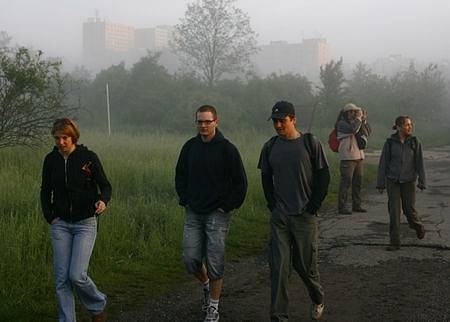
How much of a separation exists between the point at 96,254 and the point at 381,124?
3945 centimetres

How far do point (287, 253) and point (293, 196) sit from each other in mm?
489

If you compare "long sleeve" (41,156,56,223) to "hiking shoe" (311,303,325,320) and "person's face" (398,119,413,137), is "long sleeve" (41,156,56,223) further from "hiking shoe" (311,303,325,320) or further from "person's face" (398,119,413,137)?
"person's face" (398,119,413,137)

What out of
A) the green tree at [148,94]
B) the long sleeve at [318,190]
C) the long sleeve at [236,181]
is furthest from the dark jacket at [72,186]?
the green tree at [148,94]

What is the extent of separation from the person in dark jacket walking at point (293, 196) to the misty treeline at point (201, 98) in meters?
27.0

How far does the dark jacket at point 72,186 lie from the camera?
4.63 metres

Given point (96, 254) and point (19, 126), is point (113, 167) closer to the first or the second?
point (19, 126)

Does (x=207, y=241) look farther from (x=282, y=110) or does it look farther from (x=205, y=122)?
(x=282, y=110)

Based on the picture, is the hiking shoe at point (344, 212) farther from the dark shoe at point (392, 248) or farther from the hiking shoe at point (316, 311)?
the hiking shoe at point (316, 311)

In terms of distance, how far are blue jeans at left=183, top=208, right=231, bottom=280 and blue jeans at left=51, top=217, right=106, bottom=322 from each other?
895mm

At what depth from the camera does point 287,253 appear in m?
4.99

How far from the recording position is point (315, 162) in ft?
16.4

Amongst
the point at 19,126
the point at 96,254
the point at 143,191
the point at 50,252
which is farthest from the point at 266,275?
the point at 19,126

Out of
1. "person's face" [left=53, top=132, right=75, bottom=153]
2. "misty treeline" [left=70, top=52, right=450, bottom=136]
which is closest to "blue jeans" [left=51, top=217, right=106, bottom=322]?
"person's face" [left=53, top=132, right=75, bottom=153]

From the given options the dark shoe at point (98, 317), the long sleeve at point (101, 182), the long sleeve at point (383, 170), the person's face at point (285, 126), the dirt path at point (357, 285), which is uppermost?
the person's face at point (285, 126)
